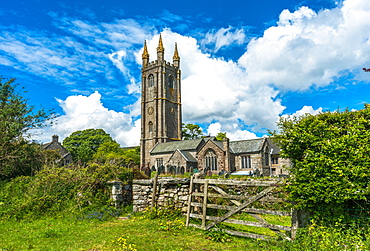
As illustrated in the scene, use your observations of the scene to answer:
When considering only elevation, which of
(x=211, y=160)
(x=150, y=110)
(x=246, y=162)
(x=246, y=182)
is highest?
(x=150, y=110)

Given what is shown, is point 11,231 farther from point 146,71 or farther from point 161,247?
point 146,71

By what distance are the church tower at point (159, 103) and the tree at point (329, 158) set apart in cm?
4912

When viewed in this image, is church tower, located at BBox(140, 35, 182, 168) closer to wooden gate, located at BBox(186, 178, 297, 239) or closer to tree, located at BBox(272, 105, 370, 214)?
wooden gate, located at BBox(186, 178, 297, 239)

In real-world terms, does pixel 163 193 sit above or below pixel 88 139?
below

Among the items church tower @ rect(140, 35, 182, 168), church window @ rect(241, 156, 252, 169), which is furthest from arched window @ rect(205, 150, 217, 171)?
church tower @ rect(140, 35, 182, 168)

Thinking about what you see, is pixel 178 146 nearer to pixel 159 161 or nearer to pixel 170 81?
pixel 159 161

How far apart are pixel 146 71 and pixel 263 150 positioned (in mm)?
34737

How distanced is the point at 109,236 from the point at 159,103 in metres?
51.5

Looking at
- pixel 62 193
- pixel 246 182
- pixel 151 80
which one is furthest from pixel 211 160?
pixel 246 182

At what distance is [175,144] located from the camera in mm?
49094

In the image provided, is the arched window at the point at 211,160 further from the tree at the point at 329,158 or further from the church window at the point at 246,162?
the tree at the point at 329,158

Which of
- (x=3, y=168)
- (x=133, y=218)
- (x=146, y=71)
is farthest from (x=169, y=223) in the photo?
(x=146, y=71)

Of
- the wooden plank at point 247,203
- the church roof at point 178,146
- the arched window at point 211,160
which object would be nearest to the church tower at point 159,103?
the church roof at point 178,146

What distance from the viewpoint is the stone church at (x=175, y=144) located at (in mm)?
39741
